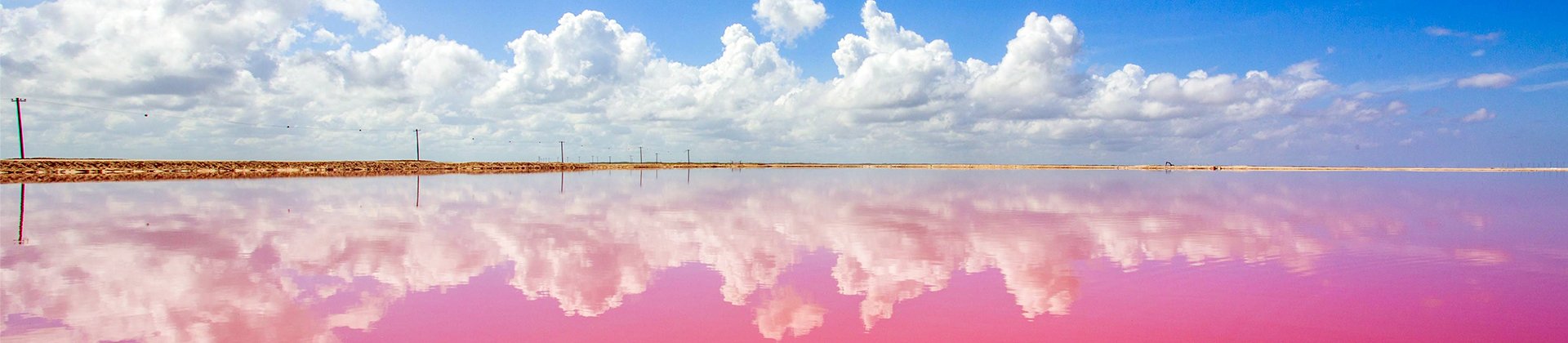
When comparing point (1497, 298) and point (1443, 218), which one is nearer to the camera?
Answer: point (1497, 298)

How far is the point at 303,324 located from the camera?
8.48 meters

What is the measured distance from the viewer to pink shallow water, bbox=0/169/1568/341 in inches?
327

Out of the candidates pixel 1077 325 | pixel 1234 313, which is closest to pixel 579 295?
pixel 1077 325

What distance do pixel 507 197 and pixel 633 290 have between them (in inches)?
1012

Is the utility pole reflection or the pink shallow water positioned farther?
the utility pole reflection

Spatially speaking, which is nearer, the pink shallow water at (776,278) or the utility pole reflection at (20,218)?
the pink shallow water at (776,278)

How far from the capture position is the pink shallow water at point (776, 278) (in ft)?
27.2

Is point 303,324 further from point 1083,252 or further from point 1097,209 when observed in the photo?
point 1097,209

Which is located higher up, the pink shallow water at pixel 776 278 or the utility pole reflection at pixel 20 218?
the utility pole reflection at pixel 20 218

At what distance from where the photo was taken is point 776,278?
11.5 meters

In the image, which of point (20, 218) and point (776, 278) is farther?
point (20, 218)

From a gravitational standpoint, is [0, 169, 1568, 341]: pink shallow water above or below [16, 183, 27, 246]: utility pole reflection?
below

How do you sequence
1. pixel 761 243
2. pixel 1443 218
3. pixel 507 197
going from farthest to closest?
pixel 507 197
pixel 1443 218
pixel 761 243

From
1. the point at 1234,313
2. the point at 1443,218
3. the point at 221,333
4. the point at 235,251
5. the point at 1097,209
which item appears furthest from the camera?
the point at 1097,209
